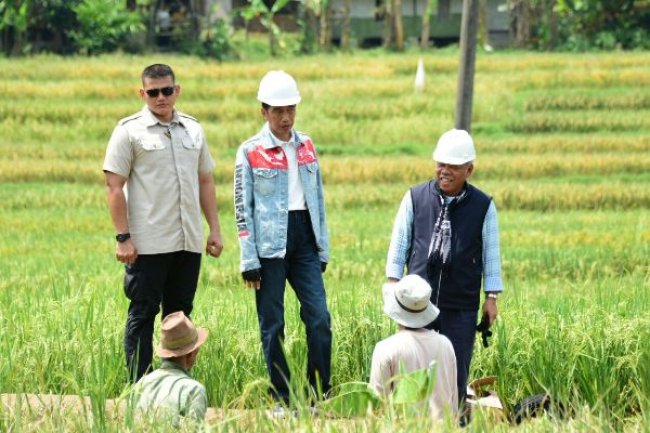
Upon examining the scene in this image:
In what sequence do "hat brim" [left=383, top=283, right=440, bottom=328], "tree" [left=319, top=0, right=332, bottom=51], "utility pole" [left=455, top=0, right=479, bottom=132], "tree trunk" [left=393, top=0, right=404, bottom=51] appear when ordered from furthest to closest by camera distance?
"tree trunk" [left=393, top=0, right=404, bottom=51], "tree" [left=319, top=0, right=332, bottom=51], "utility pole" [left=455, top=0, right=479, bottom=132], "hat brim" [left=383, top=283, right=440, bottom=328]

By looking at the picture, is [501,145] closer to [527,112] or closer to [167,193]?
[527,112]

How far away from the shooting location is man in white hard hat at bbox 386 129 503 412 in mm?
7312

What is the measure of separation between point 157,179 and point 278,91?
0.81 m

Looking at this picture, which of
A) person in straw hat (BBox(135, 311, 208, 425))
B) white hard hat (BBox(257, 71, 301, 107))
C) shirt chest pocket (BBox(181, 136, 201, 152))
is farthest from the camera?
shirt chest pocket (BBox(181, 136, 201, 152))

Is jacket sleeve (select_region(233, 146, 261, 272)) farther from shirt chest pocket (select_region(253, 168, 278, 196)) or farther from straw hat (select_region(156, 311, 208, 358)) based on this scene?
straw hat (select_region(156, 311, 208, 358))

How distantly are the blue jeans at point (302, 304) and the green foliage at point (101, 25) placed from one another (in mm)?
27781

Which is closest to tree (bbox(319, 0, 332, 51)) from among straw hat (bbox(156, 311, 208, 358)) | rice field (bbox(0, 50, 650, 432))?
rice field (bbox(0, 50, 650, 432))

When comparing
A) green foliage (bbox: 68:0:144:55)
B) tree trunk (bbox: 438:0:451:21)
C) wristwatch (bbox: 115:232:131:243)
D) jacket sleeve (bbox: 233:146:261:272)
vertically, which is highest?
jacket sleeve (bbox: 233:146:261:272)

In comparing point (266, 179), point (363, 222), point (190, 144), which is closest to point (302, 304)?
point (266, 179)

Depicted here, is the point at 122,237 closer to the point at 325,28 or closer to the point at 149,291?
the point at 149,291

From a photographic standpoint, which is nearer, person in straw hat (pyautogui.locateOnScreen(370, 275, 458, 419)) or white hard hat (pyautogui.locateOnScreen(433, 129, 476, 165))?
person in straw hat (pyautogui.locateOnScreen(370, 275, 458, 419))

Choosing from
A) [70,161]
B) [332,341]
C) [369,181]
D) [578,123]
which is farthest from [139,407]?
[578,123]

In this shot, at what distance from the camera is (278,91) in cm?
751

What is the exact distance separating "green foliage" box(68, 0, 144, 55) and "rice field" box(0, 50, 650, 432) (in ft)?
5.42
